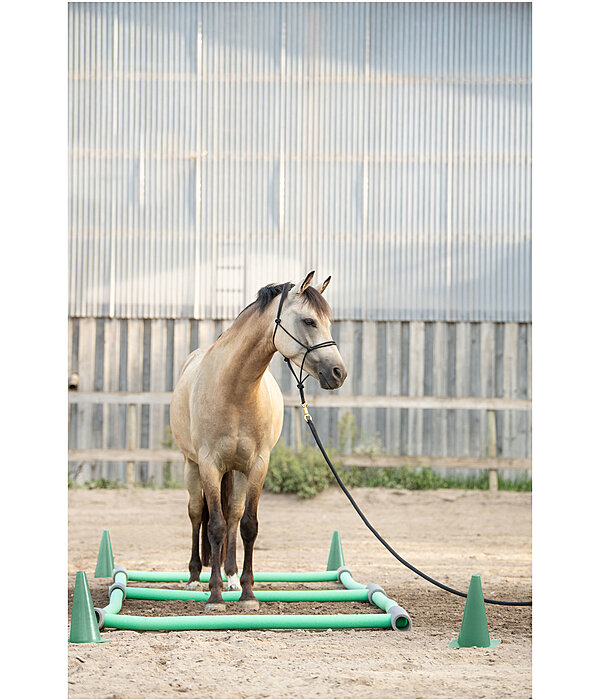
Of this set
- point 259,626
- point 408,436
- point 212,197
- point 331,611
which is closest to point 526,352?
point 408,436

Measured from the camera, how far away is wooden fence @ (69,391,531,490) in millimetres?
10141

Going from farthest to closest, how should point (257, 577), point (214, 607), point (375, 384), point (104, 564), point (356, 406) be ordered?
1. point (375, 384)
2. point (356, 406)
3. point (104, 564)
4. point (257, 577)
5. point (214, 607)

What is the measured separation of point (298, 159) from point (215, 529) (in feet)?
23.0

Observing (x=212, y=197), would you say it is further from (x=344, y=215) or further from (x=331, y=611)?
(x=331, y=611)

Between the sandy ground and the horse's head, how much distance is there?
1235 mm

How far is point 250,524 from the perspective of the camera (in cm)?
442

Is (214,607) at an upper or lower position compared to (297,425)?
lower

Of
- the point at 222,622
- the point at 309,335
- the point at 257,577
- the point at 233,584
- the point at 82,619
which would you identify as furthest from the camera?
the point at 257,577

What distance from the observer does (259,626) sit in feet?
12.4

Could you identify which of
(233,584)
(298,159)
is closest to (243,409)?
(233,584)

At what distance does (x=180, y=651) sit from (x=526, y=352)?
8.10 meters

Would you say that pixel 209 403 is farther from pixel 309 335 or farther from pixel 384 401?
pixel 384 401

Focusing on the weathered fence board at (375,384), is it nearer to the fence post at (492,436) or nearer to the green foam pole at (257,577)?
the fence post at (492,436)

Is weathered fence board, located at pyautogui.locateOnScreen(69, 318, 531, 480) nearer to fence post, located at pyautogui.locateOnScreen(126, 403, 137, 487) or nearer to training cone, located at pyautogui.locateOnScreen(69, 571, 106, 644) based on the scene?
fence post, located at pyautogui.locateOnScreen(126, 403, 137, 487)
